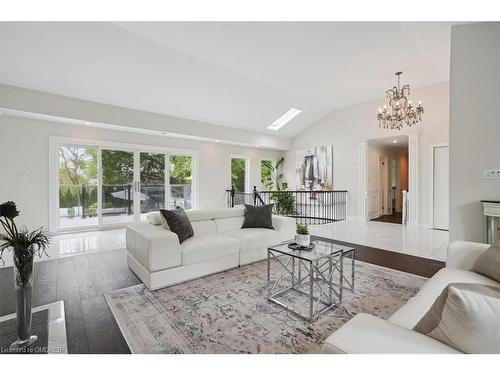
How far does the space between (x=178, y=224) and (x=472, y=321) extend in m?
2.78

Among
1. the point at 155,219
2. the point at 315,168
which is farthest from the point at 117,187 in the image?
the point at 315,168

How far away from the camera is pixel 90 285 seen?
2.78 meters

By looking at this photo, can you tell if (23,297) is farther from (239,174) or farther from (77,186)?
(239,174)

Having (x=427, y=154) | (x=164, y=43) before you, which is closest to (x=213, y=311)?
(x=164, y=43)

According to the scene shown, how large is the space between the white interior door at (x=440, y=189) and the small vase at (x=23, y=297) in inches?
291

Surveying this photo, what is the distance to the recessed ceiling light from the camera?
7484 mm

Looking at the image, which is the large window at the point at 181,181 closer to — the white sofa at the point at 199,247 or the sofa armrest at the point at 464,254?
the white sofa at the point at 199,247

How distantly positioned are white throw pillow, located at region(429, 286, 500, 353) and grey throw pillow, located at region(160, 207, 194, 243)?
265 cm

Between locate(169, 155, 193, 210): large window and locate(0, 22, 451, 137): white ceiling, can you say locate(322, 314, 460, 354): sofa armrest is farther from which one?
locate(169, 155, 193, 210): large window

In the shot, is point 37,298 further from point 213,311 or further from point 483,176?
point 483,176

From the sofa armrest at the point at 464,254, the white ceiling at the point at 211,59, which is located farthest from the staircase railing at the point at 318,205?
the sofa armrest at the point at 464,254

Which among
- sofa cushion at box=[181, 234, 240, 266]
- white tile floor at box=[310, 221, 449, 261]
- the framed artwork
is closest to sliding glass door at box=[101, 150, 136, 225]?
sofa cushion at box=[181, 234, 240, 266]

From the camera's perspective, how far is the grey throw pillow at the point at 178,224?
302 cm

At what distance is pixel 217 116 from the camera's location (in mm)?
Answer: 6645
